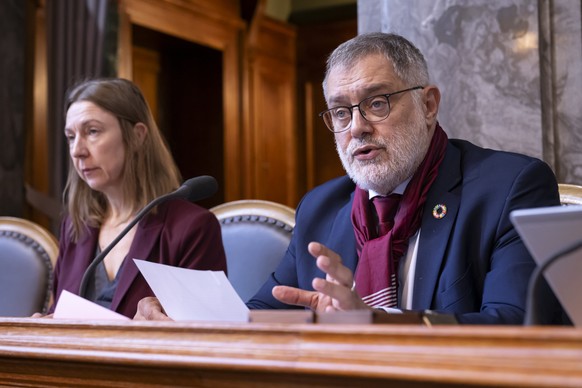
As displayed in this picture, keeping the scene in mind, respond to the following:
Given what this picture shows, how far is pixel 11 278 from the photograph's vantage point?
286 centimetres

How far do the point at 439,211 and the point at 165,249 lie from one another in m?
0.98

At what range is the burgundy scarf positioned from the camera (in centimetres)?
186

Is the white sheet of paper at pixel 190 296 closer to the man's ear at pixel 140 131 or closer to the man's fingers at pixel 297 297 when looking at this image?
the man's fingers at pixel 297 297

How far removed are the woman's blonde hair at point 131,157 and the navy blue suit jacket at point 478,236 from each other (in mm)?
964

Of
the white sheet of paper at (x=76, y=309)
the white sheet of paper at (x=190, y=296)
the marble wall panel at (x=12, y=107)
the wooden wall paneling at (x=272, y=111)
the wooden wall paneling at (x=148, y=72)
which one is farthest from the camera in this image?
the wooden wall paneling at (x=272, y=111)

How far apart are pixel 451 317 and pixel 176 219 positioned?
4.89 ft

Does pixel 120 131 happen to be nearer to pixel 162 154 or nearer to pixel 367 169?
pixel 162 154

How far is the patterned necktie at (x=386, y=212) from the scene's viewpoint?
1971 millimetres

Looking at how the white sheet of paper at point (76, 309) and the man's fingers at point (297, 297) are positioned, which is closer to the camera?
the man's fingers at point (297, 297)

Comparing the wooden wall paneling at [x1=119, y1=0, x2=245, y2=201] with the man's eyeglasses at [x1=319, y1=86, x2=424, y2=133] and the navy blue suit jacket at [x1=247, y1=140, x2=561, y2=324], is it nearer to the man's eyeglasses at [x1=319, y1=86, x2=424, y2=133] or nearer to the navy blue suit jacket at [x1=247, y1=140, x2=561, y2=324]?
the man's eyeglasses at [x1=319, y1=86, x2=424, y2=133]

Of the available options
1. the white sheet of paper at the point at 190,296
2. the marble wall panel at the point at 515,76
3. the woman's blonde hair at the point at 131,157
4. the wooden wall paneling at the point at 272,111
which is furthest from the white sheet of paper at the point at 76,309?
the wooden wall paneling at the point at 272,111

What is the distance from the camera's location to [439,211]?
188 cm

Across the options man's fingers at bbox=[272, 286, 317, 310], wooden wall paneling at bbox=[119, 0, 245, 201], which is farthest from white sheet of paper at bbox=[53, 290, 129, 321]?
wooden wall paneling at bbox=[119, 0, 245, 201]

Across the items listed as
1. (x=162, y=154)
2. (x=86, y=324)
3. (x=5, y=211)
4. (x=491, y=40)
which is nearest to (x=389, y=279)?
(x=86, y=324)
